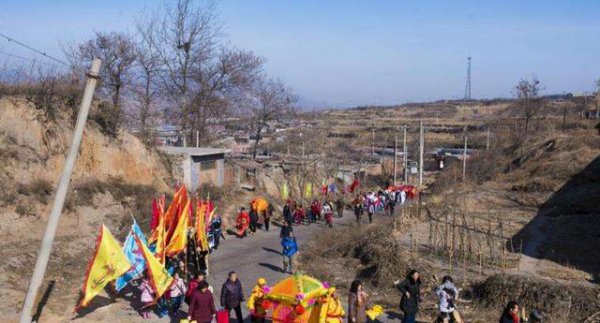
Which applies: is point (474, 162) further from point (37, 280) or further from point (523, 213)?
point (37, 280)

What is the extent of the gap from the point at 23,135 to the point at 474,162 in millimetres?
37557

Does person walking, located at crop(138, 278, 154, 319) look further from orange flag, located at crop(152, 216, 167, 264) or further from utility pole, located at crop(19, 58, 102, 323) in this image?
utility pole, located at crop(19, 58, 102, 323)

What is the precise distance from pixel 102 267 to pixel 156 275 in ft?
3.56

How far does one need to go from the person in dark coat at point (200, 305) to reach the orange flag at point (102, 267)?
6.63 feet

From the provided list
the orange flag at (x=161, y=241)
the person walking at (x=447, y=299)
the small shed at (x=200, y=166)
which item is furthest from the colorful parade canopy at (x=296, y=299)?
the small shed at (x=200, y=166)

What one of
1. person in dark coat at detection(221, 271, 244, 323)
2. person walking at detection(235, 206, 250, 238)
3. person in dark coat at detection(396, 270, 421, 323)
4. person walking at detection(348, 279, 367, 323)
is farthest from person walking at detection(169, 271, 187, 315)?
person walking at detection(235, 206, 250, 238)

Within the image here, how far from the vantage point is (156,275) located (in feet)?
42.7

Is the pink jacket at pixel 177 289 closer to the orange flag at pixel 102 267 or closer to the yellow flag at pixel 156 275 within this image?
the yellow flag at pixel 156 275

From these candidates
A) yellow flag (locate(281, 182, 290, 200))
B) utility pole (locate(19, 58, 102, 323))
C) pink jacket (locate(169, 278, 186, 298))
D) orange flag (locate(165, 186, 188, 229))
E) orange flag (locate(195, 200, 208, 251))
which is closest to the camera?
utility pole (locate(19, 58, 102, 323))

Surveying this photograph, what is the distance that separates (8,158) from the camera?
20328 millimetres

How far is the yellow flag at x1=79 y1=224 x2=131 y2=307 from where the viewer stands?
12445 millimetres

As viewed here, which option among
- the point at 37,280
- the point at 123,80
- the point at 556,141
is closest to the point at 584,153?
the point at 556,141

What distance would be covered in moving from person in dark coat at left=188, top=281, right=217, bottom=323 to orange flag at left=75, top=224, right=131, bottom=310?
202cm

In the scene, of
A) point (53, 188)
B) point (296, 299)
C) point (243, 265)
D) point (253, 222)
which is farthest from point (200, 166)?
point (296, 299)
